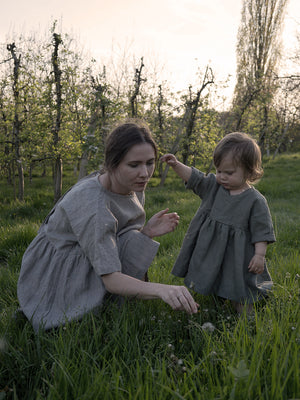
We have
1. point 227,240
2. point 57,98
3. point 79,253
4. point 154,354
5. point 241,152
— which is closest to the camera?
point 154,354

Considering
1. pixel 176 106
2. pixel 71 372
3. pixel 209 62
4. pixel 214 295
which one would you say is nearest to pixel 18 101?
pixel 176 106

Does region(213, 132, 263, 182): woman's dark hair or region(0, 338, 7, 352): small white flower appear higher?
region(213, 132, 263, 182): woman's dark hair

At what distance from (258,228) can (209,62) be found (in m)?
8.19

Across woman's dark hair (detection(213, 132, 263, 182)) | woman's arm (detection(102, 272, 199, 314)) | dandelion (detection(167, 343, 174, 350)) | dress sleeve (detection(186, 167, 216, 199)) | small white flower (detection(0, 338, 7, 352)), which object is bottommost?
small white flower (detection(0, 338, 7, 352))

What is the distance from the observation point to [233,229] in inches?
93.0

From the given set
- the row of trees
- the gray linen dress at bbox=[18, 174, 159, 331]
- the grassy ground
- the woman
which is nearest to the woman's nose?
the woman

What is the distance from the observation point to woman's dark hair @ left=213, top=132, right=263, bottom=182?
7.29 ft

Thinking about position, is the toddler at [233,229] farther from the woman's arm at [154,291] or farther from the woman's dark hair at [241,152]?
the woman's arm at [154,291]

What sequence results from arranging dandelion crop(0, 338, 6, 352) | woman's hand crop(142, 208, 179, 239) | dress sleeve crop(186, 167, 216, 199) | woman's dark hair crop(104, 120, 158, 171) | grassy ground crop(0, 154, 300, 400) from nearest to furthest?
grassy ground crop(0, 154, 300, 400) → dandelion crop(0, 338, 6, 352) → woman's dark hair crop(104, 120, 158, 171) → woman's hand crop(142, 208, 179, 239) → dress sleeve crop(186, 167, 216, 199)

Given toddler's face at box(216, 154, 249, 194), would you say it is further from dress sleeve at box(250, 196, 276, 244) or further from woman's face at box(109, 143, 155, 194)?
woman's face at box(109, 143, 155, 194)

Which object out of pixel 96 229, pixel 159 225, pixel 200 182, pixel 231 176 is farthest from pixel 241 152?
pixel 96 229

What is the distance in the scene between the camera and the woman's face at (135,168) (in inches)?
75.0

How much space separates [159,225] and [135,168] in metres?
0.60

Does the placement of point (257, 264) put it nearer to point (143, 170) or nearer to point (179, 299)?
point (179, 299)
